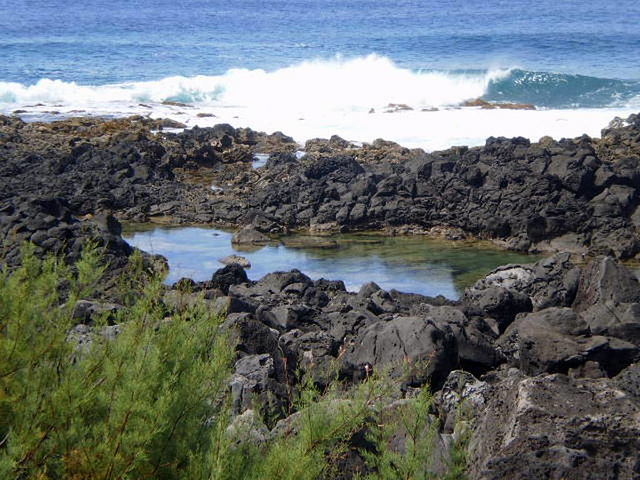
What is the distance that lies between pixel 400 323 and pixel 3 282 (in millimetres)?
5061

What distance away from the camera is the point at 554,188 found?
64.5ft

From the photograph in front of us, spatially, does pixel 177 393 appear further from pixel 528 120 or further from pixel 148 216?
pixel 528 120

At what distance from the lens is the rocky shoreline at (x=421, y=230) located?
493cm

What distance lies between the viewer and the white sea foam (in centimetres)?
3272

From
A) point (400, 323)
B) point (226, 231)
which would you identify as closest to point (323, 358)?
point (400, 323)

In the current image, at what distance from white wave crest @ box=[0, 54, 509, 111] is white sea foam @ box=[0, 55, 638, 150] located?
0.17 feet

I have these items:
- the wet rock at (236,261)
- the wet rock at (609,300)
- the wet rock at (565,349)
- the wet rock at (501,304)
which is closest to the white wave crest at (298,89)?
the wet rock at (236,261)

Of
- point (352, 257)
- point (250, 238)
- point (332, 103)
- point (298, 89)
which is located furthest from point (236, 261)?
point (298, 89)

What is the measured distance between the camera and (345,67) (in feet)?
169

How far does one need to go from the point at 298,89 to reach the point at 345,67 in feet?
18.9

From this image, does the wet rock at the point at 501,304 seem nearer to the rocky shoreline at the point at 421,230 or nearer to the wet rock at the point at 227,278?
the rocky shoreline at the point at 421,230

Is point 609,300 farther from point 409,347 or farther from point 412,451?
point 412,451

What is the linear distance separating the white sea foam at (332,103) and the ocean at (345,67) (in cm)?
11

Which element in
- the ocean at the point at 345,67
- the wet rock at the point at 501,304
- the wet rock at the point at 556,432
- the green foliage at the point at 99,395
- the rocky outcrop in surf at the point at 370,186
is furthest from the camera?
the ocean at the point at 345,67
